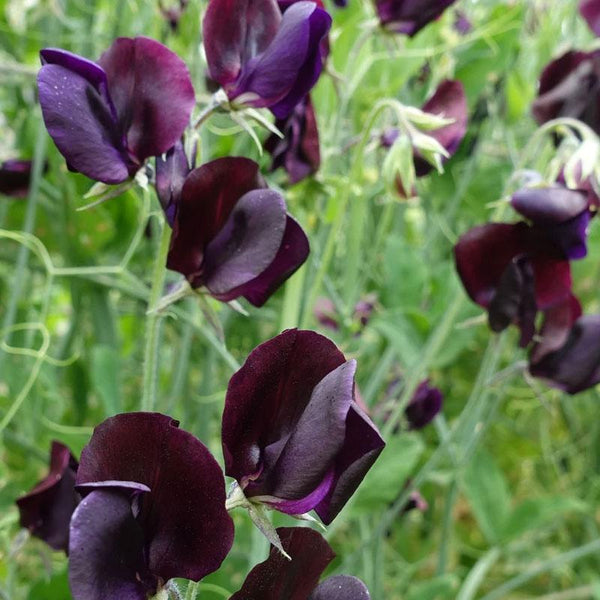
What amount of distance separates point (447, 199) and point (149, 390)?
0.69 meters

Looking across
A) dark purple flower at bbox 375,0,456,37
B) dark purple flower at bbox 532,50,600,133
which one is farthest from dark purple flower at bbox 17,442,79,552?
dark purple flower at bbox 532,50,600,133

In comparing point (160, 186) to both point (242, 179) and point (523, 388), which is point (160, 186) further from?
point (523, 388)

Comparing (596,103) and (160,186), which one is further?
(596,103)

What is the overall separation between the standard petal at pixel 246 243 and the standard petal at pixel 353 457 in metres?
0.14

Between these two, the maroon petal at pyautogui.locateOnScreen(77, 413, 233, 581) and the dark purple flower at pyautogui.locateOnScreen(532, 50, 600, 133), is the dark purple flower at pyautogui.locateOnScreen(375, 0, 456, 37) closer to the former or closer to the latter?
the dark purple flower at pyautogui.locateOnScreen(532, 50, 600, 133)

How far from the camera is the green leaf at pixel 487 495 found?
1.18 metres

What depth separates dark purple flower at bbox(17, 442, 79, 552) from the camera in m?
0.60

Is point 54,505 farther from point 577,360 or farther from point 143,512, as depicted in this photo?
point 577,360

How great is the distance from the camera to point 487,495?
3.99ft

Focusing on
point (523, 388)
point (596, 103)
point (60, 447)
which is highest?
point (596, 103)

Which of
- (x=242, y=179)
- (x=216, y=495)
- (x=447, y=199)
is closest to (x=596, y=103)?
(x=447, y=199)

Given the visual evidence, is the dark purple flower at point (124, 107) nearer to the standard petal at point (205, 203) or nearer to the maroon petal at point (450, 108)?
the standard petal at point (205, 203)

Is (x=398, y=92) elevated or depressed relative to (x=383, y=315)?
elevated

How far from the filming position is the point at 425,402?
0.93 meters
